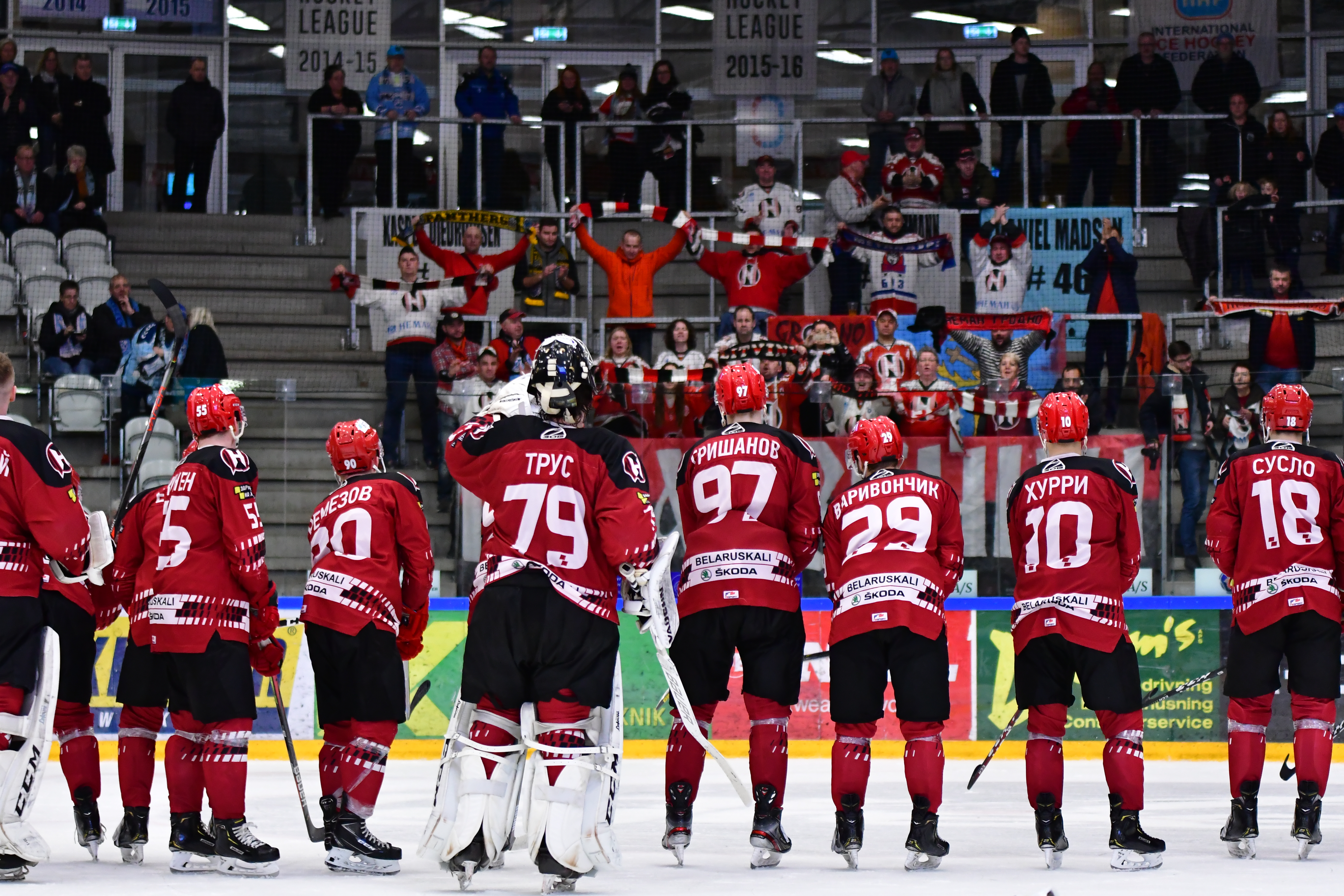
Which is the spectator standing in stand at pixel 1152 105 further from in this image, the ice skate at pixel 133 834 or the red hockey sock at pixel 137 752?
the ice skate at pixel 133 834

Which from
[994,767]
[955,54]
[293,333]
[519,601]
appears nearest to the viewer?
[519,601]

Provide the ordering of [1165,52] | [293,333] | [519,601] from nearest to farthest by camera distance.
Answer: [519,601], [293,333], [1165,52]

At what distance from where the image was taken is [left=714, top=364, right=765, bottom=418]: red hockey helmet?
22.5 feet

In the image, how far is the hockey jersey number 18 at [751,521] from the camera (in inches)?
261

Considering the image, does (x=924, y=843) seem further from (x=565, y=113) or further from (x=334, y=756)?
(x=565, y=113)

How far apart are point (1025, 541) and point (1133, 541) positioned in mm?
403

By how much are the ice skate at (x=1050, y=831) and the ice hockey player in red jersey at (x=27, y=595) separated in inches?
136

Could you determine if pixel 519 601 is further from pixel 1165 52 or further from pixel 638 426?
pixel 1165 52

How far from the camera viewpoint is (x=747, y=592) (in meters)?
6.60

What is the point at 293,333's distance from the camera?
607 inches

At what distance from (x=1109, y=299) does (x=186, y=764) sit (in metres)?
9.79

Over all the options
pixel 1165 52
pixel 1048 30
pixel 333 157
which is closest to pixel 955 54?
pixel 1048 30

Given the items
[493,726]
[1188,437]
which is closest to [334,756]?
[493,726]

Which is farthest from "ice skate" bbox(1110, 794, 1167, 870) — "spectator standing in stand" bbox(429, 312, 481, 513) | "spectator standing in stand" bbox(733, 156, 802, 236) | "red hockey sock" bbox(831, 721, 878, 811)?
"spectator standing in stand" bbox(733, 156, 802, 236)
